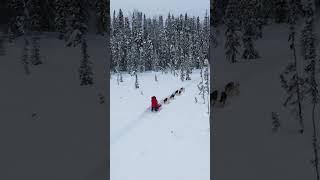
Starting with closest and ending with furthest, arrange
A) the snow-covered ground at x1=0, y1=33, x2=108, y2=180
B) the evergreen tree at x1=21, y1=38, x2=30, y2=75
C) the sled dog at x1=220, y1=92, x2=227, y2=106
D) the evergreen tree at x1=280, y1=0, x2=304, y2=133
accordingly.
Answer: the snow-covered ground at x1=0, y1=33, x2=108, y2=180 → the evergreen tree at x1=280, y1=0, x2=304, y2=133 → the evergreen tree at x1=21, y1=38, x2=30, y2=75 → the sled dog at x1=220, y1=92, x2=227, y2=106

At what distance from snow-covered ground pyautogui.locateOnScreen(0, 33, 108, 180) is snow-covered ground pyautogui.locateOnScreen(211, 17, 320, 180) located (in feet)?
10.8

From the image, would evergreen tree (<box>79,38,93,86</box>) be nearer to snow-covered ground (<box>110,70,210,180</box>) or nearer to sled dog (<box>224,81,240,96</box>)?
snow-covered ground (<box>110,70,210,180</box>)

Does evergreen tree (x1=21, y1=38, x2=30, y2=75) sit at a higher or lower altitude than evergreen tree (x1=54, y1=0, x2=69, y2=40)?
lower

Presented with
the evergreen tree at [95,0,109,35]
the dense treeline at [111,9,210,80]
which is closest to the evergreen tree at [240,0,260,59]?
the evergreen tree at [95,0,109,35]

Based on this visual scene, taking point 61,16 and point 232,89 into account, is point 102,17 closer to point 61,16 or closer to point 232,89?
point 61,16

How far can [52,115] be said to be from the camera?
40.2ft

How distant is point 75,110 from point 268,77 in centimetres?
754

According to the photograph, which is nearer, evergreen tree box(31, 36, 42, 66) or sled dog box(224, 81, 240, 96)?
evergreen tree box(31, 36, 42, 66)

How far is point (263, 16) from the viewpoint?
1947 centimetres

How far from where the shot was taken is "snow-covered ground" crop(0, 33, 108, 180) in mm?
9953

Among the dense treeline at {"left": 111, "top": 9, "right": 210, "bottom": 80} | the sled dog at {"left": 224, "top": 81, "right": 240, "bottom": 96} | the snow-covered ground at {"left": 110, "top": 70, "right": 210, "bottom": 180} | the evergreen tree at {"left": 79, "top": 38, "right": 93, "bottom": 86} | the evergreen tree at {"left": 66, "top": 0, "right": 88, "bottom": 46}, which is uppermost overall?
the dense treeline at {"left": 111, "top": 9, "right": 210, "bottom": 80}

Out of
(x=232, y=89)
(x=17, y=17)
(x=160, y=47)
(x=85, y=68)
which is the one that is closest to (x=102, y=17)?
(x=85, y=68)

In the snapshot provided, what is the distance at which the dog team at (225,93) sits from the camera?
1524 cm

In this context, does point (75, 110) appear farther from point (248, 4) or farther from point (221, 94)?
point (248, 4)
